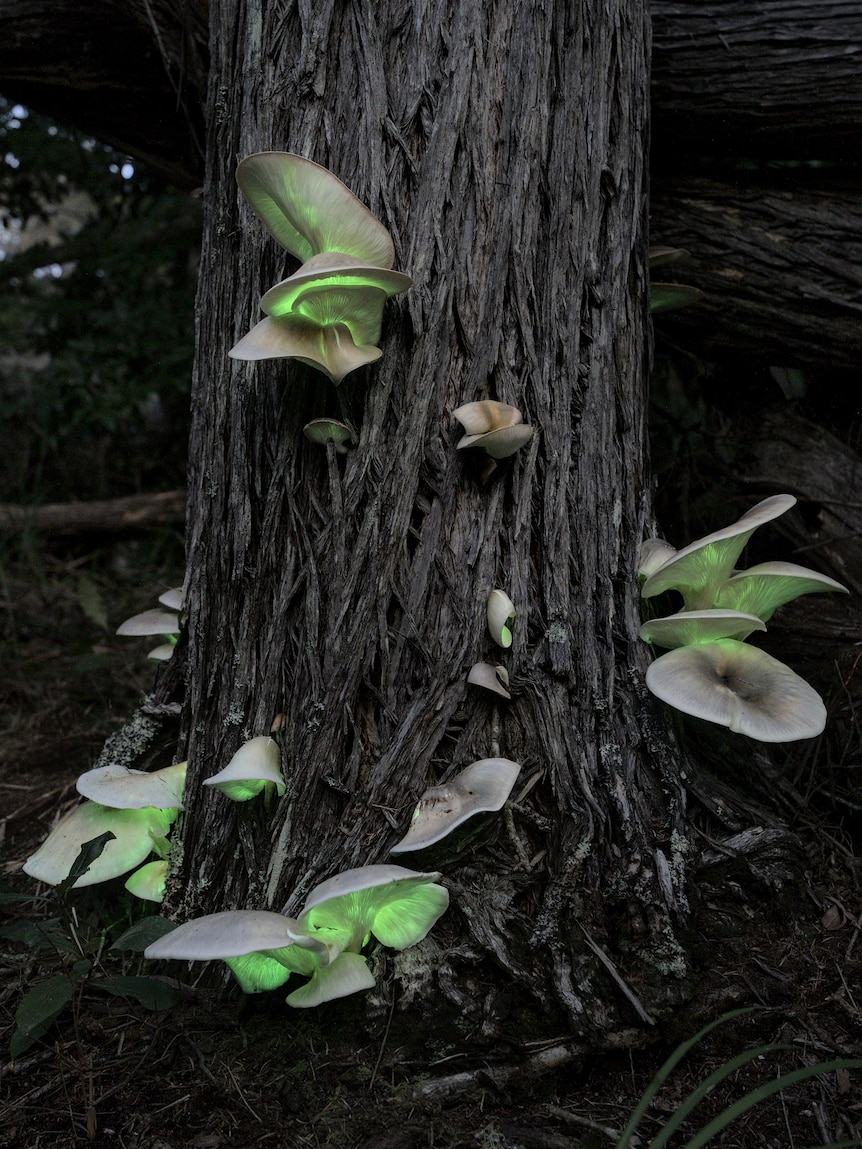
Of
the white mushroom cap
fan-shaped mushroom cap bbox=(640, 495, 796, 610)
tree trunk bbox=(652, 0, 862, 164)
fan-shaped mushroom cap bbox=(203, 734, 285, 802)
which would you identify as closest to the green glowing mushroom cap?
the white mushroom cap

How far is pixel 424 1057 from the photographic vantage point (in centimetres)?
170

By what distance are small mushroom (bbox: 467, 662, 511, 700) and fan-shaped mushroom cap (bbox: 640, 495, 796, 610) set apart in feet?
1.60

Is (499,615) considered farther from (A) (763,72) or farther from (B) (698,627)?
(A) (763,72)

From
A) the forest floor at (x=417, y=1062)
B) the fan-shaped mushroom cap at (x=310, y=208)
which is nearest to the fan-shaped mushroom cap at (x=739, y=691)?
the forest floor at (x=417, y=1062)

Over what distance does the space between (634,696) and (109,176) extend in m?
5.57

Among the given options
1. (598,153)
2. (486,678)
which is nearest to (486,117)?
(598,153)

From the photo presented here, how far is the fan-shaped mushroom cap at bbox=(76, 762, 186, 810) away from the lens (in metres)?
1.94

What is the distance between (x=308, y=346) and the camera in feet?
6.11

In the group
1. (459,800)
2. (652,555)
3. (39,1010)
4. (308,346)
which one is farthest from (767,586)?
(39,1010)

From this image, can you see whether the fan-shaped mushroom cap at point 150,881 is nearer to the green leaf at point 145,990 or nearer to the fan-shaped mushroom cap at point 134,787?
the fan-shaped mushroom cap at point 134,787

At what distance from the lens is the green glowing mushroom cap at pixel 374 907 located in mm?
1470

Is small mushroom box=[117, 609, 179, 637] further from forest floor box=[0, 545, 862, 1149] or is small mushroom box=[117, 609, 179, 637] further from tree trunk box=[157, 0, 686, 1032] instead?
forest floor box=[0, 545, 862, 1149]

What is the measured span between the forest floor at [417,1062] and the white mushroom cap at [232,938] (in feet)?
1.22

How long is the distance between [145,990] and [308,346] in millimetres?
1548
